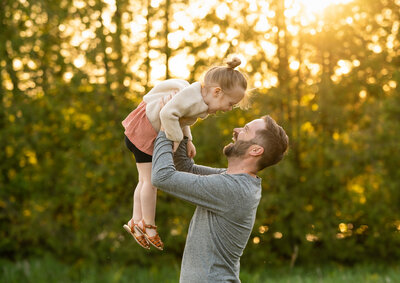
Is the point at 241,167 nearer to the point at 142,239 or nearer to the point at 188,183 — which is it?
the point at 188,183

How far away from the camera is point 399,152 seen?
279 inches

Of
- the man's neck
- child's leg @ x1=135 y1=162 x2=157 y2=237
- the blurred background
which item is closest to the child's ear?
the man's neck

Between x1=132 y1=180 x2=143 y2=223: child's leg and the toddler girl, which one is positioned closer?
the toddler girl

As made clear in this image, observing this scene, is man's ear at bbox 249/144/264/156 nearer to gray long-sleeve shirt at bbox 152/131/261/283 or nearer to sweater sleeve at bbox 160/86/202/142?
gray long-sleeve shirt at bbox 152/131/261/283

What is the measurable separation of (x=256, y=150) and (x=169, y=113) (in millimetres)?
499

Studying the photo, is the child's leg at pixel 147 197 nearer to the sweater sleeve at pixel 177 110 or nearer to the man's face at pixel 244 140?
the sweater sleeve at pixel 177 110

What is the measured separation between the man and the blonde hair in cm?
26

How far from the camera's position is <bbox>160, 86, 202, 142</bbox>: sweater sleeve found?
2.59 m

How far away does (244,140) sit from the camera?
2.79 m

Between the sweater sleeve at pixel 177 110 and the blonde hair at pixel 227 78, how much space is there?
112 mm

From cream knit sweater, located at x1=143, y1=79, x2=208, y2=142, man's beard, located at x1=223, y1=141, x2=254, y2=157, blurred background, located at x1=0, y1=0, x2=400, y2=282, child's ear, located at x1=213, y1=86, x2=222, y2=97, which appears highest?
child's ear, located at x1=213, y1=86, x2=222, y2=97

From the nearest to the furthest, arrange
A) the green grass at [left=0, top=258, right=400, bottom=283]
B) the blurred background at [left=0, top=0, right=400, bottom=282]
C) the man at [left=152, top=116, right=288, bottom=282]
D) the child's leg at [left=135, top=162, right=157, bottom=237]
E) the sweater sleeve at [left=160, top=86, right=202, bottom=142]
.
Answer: the sweater sleeve at [left=160, top=86, right=202, bottom=142]
the man at [left=152, top=116, right=288, bottom=282]
the child's leg at [left=135, top=162, right=157, bottom=237]
the green grass at [left=0, top=258, right=400, bottom=283]
the blurred background at [left=0, top=0, right=400, bottom=282]

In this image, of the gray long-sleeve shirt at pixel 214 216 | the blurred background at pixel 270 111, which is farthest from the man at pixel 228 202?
the blurred background at pixel 270 111

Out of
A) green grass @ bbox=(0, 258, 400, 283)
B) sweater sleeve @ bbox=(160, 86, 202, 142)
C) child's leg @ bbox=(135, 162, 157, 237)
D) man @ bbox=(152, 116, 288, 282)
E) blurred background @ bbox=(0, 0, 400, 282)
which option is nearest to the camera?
sweater sleeve @ bbox=(160, 86, 202, 142)
